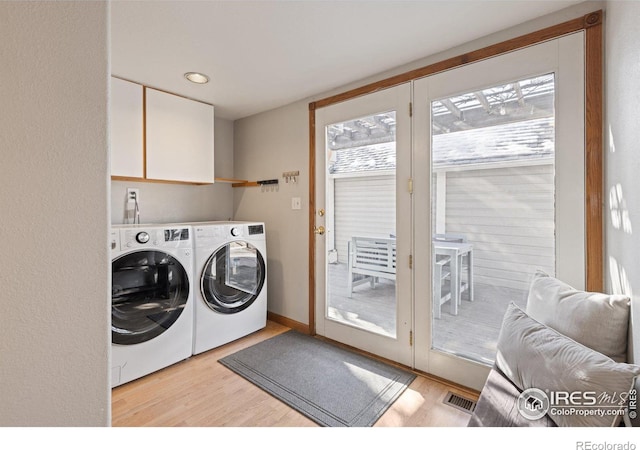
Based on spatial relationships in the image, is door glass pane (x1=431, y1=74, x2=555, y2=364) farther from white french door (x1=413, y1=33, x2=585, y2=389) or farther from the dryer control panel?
the dryer control panel

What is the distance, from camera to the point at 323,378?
6.53 feet

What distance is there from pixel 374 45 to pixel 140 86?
1847 millimetres

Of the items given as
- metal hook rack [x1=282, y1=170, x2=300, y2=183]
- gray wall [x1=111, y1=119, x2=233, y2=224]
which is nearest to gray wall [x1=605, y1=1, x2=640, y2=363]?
metal hook rack [x1=282, y1=170, x2=300, y2=183]

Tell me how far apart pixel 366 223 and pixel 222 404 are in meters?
1.57

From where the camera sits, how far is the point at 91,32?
619 mm

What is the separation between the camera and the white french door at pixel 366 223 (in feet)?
6.97

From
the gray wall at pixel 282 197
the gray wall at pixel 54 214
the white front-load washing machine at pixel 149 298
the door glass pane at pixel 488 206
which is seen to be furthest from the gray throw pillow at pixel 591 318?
the white front-load washing machine at pixel 149 298

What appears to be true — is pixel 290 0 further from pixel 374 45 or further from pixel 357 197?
pixel 357 197

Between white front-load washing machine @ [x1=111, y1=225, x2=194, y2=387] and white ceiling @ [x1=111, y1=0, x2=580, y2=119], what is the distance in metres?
1.18

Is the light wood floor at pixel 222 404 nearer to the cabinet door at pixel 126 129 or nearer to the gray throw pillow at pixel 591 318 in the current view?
the gray throw pillow at pixel 591 318

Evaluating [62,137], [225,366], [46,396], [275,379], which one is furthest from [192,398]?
[62,137]

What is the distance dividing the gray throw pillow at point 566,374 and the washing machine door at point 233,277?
6.70 feet

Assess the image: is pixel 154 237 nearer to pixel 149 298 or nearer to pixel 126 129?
pixel 149 298

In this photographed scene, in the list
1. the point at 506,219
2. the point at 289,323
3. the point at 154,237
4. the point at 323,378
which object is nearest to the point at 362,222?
the point at 506,219
